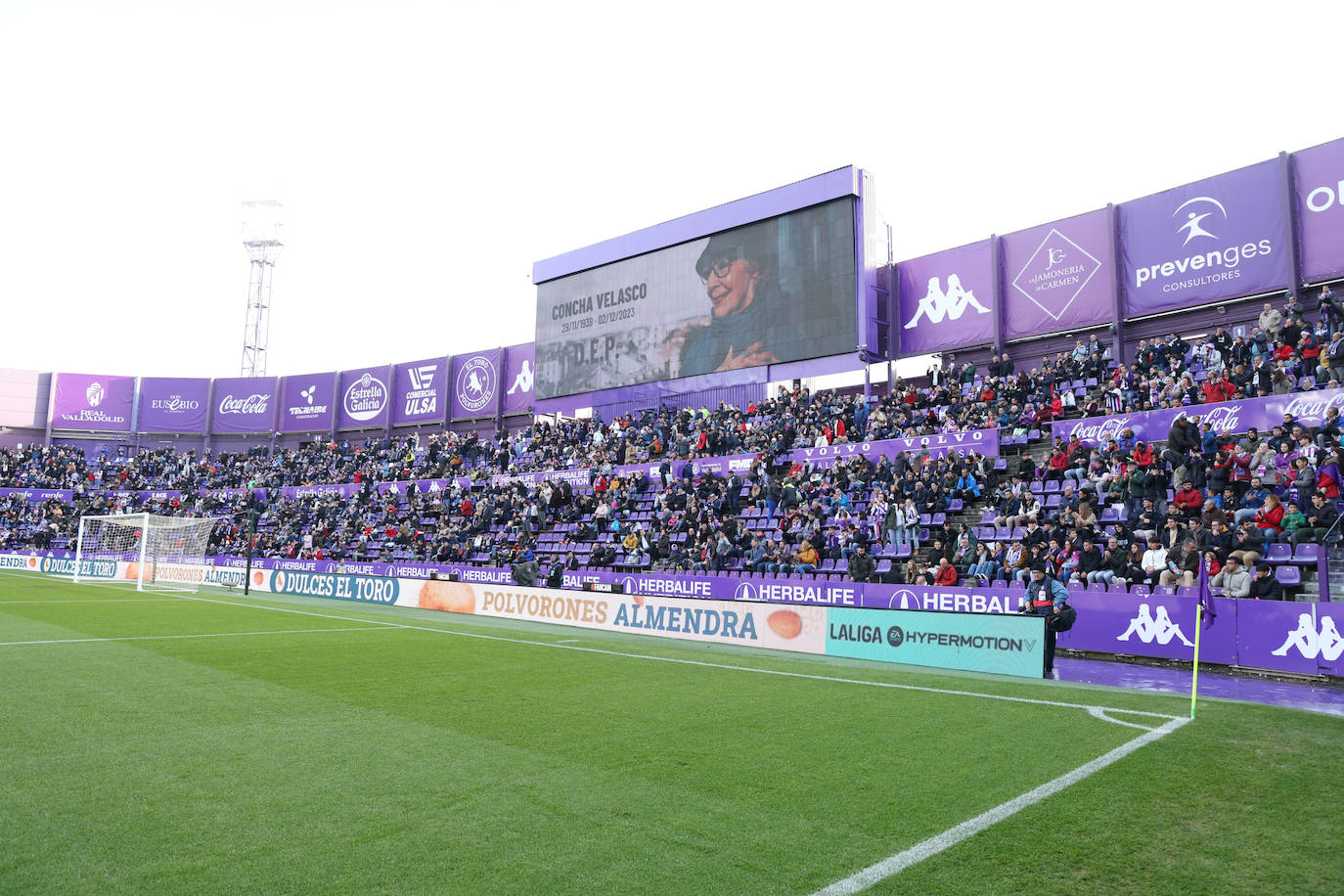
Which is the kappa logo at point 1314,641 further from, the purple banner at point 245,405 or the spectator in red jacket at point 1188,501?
the purple banner at point 245,405

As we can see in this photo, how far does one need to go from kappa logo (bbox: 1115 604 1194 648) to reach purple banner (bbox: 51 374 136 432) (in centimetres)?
6308

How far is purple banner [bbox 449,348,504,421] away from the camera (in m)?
44.8

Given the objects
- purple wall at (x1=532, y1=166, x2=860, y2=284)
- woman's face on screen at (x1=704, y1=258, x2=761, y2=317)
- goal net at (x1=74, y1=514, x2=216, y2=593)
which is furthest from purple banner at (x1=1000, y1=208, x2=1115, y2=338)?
goal net at (x1=74, y1=514, x2=216, y2=593)

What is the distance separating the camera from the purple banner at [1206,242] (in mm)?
22062

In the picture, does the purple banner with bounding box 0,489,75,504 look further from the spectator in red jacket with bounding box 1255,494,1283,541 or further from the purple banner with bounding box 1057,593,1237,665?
the spectator in red jacket with bounding box 1255,494,1283,541

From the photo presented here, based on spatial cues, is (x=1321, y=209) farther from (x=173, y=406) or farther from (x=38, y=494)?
(x=173, y=406)

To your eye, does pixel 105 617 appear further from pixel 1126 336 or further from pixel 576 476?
pixel 1126 336

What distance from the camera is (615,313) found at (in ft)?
111

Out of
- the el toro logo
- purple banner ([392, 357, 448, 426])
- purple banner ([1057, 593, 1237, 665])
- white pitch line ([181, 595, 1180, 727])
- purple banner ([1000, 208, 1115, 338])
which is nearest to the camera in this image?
white pitch line ([181, 595, 1180, 727])

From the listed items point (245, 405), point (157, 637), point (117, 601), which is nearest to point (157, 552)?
point (117, 601)

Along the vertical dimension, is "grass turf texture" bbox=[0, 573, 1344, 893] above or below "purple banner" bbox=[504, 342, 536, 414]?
below

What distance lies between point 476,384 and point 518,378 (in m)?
3.49

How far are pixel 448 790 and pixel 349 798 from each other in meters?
0.62

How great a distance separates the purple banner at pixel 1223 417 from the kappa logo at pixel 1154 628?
18.3 ft
